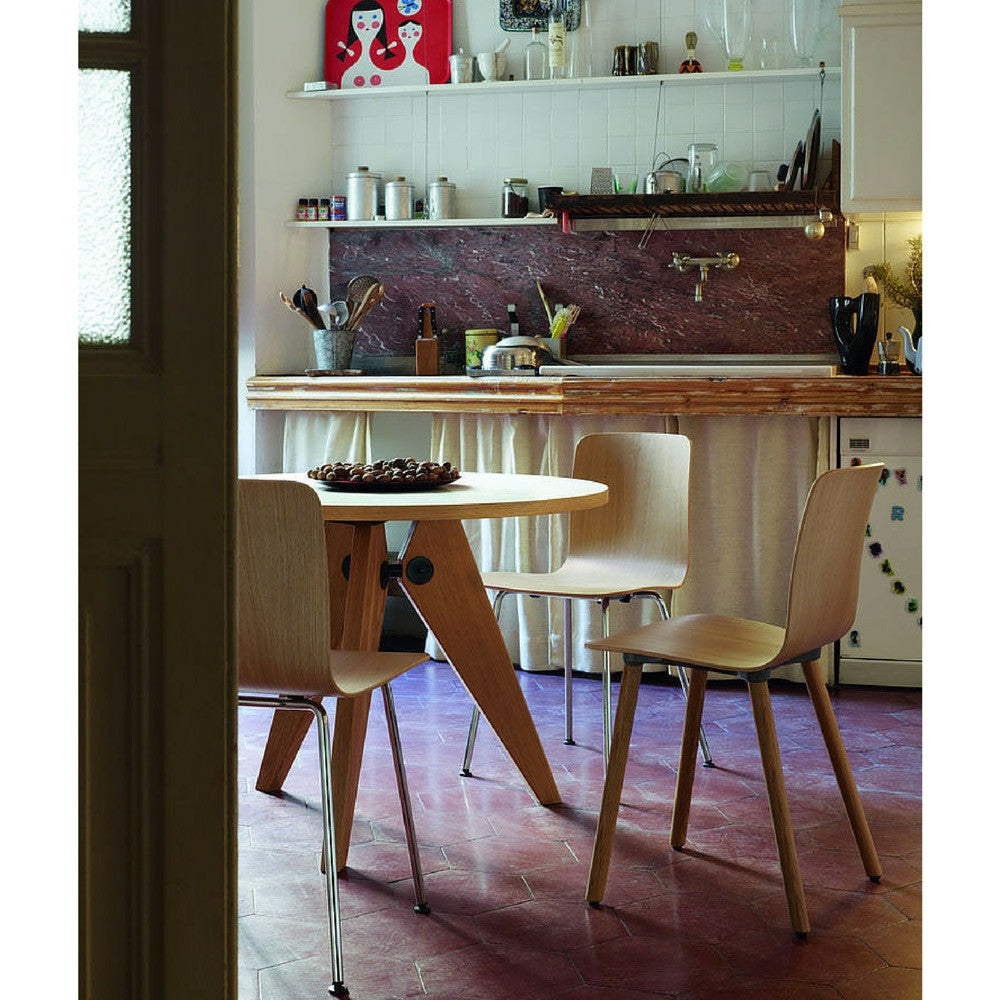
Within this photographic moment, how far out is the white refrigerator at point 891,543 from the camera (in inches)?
175

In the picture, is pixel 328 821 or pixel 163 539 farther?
pixel 328 821

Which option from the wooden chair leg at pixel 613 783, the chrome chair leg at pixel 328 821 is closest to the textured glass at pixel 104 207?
the chrome chair leg at pixel 328 821

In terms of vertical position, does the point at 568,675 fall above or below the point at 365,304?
below

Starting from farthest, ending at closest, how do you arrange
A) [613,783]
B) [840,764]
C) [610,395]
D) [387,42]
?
1. [387,42]
2. [610,395]
3. [840,764]
4. [613,783]

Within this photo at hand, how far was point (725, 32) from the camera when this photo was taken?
5.25 m

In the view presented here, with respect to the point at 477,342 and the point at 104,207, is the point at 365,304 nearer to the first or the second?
the point at 477,342

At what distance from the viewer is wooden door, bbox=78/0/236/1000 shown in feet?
4.49

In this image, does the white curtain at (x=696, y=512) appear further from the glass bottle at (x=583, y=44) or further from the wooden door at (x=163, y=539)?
the wooden door at (x=163, y=539)

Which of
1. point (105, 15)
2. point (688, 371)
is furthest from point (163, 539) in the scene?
point (688, 371)

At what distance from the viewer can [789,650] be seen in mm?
2561

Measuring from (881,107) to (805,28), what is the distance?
23.1 inches

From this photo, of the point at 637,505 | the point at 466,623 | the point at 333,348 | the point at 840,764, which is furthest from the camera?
the point at 333,348

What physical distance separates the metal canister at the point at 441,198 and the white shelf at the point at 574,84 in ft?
1.29
